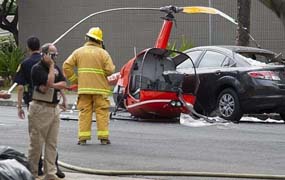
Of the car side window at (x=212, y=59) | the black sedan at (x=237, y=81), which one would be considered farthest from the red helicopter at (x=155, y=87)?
the car side window at (x=212, y=59)

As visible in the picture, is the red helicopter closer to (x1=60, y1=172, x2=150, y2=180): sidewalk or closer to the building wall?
(x1=60, y1=172, x2=150, y2=180): sidewalk

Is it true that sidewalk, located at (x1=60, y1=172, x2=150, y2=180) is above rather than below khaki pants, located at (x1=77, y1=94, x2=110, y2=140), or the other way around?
below

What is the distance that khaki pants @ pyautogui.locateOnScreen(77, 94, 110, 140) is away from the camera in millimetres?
12453

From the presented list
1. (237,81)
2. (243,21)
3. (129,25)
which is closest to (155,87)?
(237,81)

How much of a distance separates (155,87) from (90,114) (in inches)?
160

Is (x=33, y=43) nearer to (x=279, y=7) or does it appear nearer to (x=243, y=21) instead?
(x=279, y=7)

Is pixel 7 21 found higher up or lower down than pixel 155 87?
higher up

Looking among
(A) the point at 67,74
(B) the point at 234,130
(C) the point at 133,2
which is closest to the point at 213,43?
(C) the point at 133,2

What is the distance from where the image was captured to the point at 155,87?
16.4 m

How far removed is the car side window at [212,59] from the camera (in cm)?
1694

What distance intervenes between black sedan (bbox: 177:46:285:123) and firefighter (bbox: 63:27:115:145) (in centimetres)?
443

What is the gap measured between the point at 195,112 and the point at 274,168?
21.0 ft

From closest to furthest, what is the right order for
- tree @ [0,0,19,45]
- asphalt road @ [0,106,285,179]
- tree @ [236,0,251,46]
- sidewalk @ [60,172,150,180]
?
sidewalk @ [60,172,150,180] → asphalt road @ [0,106,285,179] → tree @ [236,0,251,46] → tree @ [0,0,19,45]

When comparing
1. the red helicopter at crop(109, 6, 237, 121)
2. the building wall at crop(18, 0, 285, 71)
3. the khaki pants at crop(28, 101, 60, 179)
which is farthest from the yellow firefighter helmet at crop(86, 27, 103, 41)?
the building wall at crop(18, 0, 285, 71)
